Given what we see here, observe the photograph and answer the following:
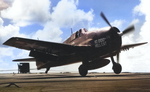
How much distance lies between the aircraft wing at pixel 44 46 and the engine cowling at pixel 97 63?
2.04 metres

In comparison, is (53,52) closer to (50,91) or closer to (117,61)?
(117,61)

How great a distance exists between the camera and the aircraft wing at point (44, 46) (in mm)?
16672

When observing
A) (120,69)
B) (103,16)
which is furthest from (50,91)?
(120,69)

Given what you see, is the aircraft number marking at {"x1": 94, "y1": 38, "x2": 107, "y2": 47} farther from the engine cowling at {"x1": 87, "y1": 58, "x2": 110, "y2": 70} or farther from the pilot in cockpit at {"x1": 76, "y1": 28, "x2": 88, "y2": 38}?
the pilot in cockpit at {"x1": 76, "y1": 28, "x2": 88, "y2": 38}

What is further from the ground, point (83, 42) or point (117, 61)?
point (83, 42)

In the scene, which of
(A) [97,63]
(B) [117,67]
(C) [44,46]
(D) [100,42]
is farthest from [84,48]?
(B) [117,67]

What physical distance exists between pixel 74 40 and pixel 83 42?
2.09m

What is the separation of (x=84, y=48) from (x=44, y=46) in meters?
4.16

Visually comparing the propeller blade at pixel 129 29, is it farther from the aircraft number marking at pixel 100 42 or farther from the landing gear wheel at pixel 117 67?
the landing gear wheel at pixel 117 67

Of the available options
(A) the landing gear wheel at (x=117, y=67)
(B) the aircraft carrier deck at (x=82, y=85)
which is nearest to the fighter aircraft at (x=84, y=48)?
(A) the landing gear wheel at (x=117, y=67)

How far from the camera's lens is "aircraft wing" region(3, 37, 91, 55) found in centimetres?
1667

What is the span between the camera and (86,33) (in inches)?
752

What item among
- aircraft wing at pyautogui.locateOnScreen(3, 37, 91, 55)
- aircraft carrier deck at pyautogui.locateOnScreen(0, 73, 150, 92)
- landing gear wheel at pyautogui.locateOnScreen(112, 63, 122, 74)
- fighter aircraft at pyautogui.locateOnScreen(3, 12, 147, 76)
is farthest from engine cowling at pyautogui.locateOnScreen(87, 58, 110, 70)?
aircraft carrier deck at pyautogui.locateOnScreen(0, 73, 150, 92)

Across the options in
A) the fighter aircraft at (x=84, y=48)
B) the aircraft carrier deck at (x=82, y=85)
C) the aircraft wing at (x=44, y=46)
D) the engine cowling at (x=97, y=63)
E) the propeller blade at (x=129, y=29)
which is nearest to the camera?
the aircraft carrier deck at (x=82, y=85)
